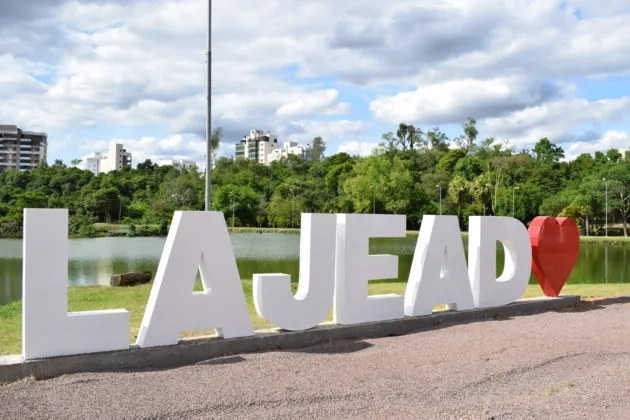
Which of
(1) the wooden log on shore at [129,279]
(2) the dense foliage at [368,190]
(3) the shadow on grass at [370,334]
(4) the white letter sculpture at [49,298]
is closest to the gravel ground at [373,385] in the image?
(3) the shadow on grass at [370,334]

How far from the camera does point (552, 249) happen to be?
10.3 meters

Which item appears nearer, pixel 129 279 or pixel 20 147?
pixel 129 279

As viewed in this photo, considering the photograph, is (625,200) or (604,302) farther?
(625,200)

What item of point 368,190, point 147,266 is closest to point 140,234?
point 368,190

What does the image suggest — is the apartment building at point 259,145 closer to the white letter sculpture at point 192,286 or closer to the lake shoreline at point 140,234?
the lake shoreline at point 140,234

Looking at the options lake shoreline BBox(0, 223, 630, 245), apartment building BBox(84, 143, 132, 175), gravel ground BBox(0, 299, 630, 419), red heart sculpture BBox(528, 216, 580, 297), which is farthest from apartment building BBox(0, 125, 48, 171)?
gravel ground BBox(0, 299, 630, 419)

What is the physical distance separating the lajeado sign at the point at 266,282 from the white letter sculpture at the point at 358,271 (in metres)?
0.01

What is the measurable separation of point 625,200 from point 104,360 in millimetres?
59486

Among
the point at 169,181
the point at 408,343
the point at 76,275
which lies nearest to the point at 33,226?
the point at 408,343

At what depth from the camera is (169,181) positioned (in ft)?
238

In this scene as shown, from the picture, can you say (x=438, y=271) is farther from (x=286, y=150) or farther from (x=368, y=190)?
(x=286, y=150)

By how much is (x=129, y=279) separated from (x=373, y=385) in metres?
10.7

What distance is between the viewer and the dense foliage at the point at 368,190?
193ft

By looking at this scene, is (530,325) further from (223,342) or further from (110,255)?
(110,255)
